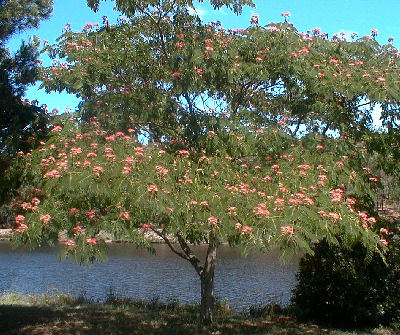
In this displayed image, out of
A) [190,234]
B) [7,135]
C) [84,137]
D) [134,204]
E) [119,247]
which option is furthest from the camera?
[119,247]

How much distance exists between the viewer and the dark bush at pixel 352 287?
37.0 feet

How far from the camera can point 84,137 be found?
24.6ft

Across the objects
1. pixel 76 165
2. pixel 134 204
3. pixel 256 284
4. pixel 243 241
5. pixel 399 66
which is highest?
pixel 399 66

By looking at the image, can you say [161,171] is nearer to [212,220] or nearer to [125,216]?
[125,216]

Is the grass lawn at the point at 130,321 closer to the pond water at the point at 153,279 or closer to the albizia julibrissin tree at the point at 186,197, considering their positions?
the pond water at the point at 153,279

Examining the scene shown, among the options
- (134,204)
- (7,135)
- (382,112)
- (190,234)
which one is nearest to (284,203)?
(190,234)

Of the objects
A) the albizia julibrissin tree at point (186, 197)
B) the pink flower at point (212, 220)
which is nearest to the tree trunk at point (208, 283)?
the albizia julibrissin tree at point (186, 197)

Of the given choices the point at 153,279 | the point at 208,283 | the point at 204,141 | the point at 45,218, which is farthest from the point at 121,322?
the point at 153,279

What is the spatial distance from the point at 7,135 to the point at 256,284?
17187 mm

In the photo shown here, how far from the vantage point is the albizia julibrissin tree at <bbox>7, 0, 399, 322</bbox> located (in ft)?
18.4

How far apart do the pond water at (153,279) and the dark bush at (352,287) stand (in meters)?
3.98

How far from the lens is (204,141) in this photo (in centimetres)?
743

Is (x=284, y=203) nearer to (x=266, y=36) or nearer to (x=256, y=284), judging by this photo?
(x=266, y=36)

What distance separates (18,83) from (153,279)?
16870mm
